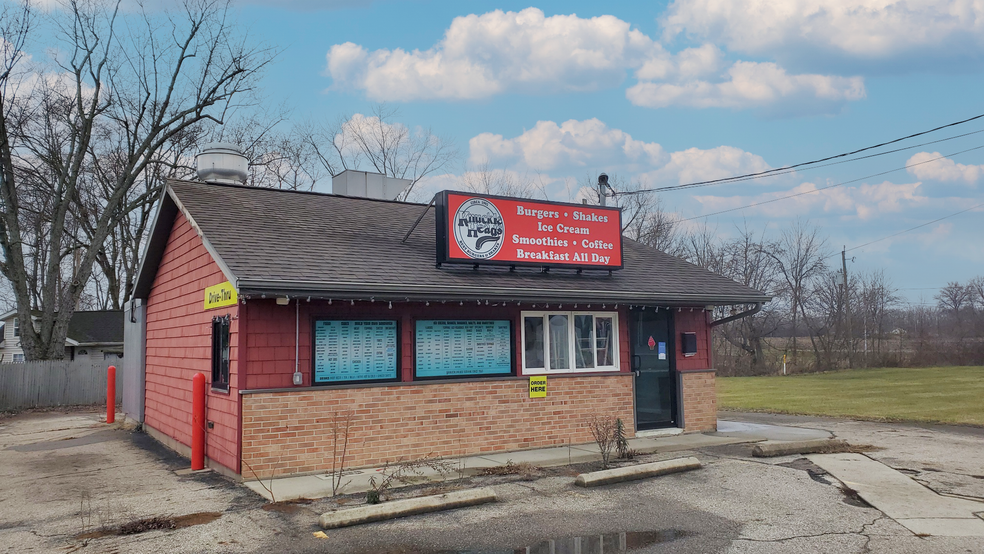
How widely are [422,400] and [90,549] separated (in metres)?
5.07

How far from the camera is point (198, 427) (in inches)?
406

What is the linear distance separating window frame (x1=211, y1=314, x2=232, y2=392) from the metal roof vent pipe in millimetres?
4849

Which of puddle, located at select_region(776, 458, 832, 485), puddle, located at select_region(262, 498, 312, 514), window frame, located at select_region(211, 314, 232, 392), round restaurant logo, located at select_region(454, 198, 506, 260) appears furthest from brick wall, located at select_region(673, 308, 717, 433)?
window frame, located at select_region(211, 314, 232, 392)

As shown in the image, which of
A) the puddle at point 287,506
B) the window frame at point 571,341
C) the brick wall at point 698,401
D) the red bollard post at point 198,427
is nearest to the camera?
the puddle at point 287,506

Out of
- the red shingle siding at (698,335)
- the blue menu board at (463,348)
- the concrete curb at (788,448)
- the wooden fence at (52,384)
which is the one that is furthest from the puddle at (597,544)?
the wooden fence at (52,384)

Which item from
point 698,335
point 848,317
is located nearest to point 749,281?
point 848,317

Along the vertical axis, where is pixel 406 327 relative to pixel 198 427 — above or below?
above

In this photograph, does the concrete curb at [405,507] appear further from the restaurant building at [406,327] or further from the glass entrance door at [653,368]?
the glass entrance door at [653,368]

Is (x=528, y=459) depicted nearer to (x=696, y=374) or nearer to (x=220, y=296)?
(x=696, y=374)

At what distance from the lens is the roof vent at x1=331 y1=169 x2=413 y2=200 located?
15672mm

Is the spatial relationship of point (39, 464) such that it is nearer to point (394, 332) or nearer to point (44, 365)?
point (394, 332)

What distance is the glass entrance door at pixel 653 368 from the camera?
12922mm

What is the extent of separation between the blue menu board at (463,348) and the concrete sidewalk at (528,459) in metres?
1.37

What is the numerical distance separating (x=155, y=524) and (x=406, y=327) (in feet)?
14.8
